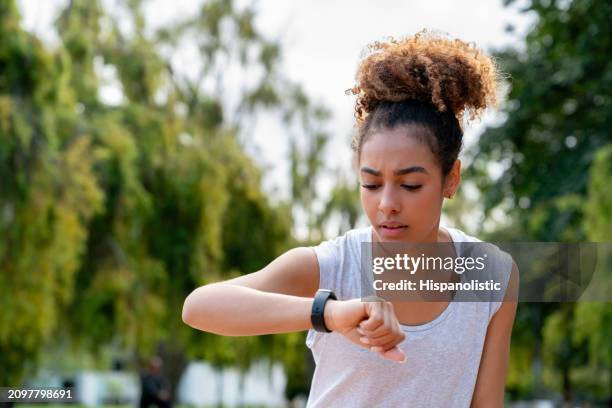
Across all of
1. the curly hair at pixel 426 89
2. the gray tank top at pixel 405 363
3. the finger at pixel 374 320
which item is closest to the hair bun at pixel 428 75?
the curly hair at pixel 426 89

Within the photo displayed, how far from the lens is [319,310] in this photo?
5.73 feet

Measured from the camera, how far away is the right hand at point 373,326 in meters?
1.59

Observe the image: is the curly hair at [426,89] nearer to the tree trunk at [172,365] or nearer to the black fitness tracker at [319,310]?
the black fitness tracker at [319,310]

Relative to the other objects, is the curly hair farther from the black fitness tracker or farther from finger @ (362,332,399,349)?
finger @ (362,332,399,349)

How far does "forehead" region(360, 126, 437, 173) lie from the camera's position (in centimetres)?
201

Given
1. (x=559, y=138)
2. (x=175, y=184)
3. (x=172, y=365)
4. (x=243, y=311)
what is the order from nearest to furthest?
1. (x=243, y=311)
2. (x=559, y=138)
3. (x=175, y=184)
4. (x=172, y=365)

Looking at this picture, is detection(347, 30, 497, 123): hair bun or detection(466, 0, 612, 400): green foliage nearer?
detection(347, 30, 497, 123): hair bun

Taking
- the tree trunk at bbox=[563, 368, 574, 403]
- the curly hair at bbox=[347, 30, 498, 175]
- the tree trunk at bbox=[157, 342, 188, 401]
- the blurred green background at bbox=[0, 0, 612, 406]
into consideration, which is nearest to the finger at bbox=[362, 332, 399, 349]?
the curly hair at bbox=[347, 30, 498, 175]

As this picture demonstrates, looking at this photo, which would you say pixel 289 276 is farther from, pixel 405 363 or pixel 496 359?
pixel 496 359

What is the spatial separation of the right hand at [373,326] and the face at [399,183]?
38 cm

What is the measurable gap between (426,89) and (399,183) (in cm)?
24

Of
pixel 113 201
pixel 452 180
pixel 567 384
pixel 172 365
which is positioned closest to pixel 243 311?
pixel 452 180

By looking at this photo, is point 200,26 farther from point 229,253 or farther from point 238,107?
point 229,253

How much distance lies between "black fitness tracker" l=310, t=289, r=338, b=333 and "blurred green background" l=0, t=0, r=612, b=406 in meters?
9.69
